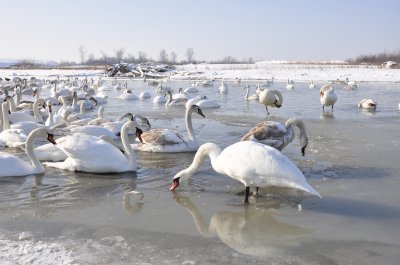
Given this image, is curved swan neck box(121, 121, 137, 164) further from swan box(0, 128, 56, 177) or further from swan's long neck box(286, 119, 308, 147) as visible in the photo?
swan's long neck box(286, 119, 308, 147)

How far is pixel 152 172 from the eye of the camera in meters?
7.13

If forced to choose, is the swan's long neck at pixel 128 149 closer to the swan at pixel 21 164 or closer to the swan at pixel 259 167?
the swan at pixel 21 164

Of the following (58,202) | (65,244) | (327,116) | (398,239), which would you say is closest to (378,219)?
(398,239)

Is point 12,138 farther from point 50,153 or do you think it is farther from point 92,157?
point 92,157

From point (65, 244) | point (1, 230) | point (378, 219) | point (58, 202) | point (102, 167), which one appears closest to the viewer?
point (65, 244)

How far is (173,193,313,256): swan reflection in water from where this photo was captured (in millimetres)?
4172

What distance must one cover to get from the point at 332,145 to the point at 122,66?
48.0 m

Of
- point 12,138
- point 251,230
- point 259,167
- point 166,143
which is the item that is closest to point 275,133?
point 166,143

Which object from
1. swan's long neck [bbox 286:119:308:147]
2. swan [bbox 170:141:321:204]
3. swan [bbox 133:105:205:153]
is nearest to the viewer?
swan [bbox 170:141:321:204]

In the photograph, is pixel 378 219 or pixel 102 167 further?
pixel 102 167

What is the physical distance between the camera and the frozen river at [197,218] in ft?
13.1

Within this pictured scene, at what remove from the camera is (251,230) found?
181 inches

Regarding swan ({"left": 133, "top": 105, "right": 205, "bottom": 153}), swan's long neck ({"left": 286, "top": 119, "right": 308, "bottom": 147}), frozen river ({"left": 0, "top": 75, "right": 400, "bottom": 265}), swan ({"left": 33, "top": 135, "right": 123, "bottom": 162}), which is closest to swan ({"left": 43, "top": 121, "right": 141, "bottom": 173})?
frozen river ({"left": 0, "top": 75, "right": 400, "bottom": 265})

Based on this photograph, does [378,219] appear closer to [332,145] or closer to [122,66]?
[332,145]
